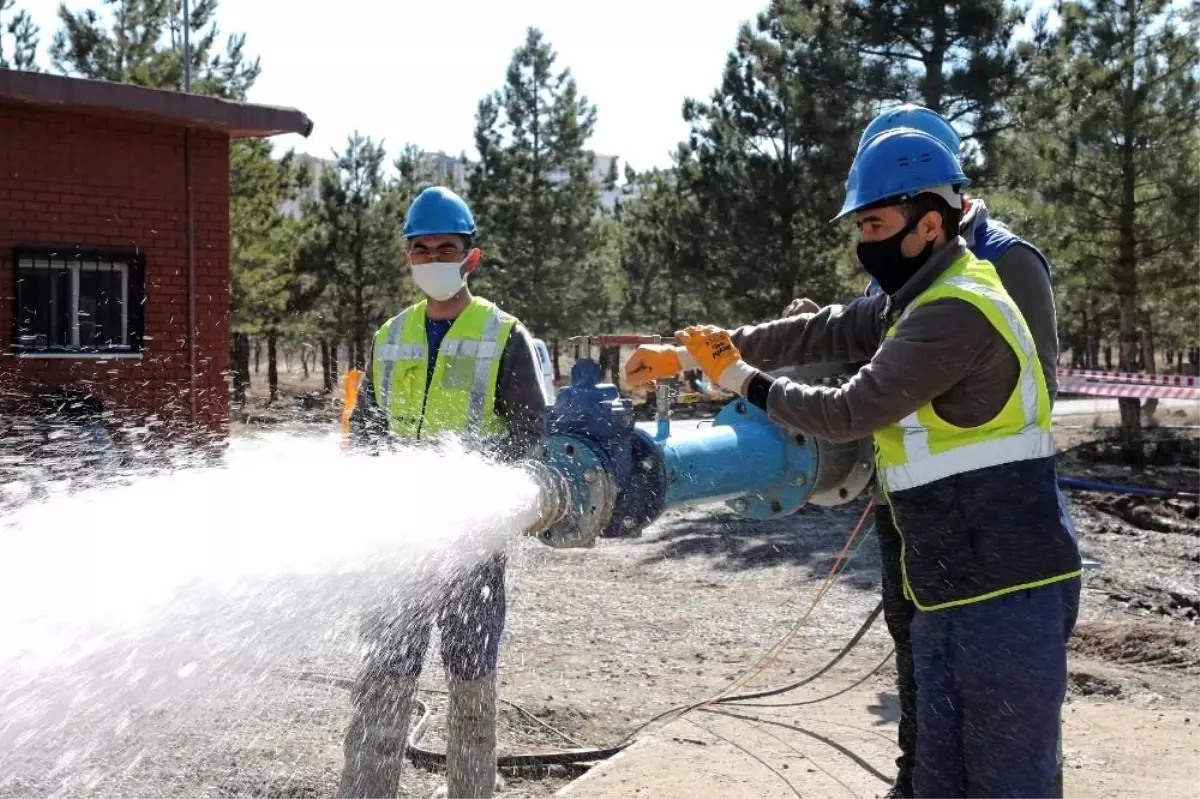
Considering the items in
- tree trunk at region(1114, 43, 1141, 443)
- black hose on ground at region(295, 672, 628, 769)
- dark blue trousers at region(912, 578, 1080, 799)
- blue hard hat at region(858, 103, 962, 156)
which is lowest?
black hose on ground at region(295, 672, 628, 769)

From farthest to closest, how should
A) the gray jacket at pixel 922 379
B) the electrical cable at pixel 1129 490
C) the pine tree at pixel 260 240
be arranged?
the pine tree at pixel 260 240
the electrical cable at pixel 1129 490
the gray jacket at pixel 922 379

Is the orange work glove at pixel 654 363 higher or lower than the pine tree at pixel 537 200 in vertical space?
lower

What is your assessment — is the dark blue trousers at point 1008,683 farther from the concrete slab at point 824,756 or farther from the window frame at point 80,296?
the window frame at point 80,296

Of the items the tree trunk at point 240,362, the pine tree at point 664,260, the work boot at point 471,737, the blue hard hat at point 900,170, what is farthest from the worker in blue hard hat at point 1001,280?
the tree trunk at point 240,362

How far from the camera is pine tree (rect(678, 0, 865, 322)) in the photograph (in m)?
19.4

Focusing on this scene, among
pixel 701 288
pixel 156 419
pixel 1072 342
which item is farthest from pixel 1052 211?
pixel 1072 342

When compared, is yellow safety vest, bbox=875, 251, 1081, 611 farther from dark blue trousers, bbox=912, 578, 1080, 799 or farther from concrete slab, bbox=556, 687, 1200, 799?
concrete slab, bbox=556, 687, 1200, 799

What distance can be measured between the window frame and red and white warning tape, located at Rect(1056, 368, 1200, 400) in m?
11.2

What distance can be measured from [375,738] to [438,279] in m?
1.42

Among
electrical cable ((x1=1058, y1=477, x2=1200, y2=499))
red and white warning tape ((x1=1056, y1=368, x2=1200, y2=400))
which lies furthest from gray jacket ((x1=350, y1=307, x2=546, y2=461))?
red and white warning tape ((x1=1056, y1=368, x2=1200, y2=400))

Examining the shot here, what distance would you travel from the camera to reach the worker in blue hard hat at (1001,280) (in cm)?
334

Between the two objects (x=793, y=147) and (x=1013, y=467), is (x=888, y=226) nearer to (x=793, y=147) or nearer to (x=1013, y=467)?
(x=1013, y=467)

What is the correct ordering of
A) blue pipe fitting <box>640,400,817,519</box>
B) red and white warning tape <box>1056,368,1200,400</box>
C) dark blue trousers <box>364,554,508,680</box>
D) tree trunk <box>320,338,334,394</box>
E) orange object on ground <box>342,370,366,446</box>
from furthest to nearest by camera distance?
1. tree trunk <box>320,338,334,394</box>
2. red and white warning tape <box>1056,368,1200,400</box>
3. orange object on ground <box>342,370,366,446</box>
4. dark blue trousers <box>364,554,508,680</box>
5. blue pipe fitting <box>640,400,817,519</box>

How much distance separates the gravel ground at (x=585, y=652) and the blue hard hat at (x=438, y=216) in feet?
3.47
